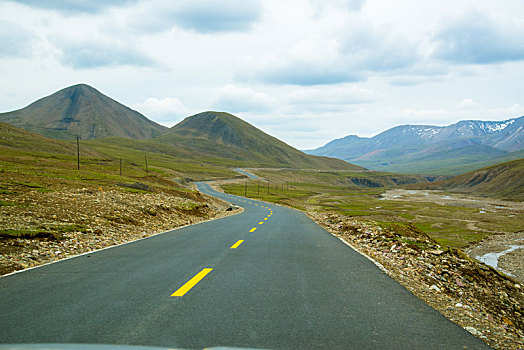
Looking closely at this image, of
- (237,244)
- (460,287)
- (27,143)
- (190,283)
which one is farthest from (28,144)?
(460,287)

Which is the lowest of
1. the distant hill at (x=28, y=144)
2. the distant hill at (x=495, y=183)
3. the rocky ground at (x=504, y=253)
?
the rocky ground at (x=504, y=253)

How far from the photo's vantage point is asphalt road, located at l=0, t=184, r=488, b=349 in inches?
208

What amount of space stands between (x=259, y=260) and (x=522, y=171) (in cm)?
17903

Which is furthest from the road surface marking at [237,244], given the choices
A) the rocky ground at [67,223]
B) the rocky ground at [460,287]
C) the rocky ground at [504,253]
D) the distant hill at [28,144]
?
the distant hill at [28,144]

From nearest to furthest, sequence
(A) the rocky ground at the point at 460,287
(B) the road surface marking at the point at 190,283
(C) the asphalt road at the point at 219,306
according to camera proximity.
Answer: (C) the asphalt road at the point at 219,306 < (A) the rocky ground at the point at 460,287 < (B) the road surface marking at the point at 190,283

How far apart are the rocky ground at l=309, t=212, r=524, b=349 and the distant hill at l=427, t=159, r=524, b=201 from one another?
445 ft

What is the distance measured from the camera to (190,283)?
26.8ft

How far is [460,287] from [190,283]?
8199mm

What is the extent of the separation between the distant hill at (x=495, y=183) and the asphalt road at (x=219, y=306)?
5674 inches

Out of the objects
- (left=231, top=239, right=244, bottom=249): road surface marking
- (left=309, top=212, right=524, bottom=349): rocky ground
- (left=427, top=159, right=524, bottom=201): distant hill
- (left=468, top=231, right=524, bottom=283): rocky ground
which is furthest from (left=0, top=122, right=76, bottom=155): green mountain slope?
(left=427, top=159, right=524, bottom=201): distant hill

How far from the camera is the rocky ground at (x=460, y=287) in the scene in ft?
21.7

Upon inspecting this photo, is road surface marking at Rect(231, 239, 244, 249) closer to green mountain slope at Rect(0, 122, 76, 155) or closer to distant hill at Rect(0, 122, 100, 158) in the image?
distant hill at Rect(0, 122, 100, 158)

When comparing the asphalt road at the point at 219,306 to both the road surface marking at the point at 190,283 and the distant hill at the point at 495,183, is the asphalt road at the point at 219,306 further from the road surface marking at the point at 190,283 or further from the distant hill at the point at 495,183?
the distant hill at the point at 495,183

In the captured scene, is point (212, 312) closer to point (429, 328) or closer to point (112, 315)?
point (112, 315)
